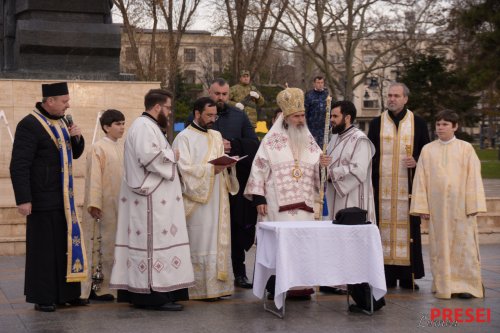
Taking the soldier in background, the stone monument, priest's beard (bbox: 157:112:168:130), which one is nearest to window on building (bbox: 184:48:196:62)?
the soldier in background

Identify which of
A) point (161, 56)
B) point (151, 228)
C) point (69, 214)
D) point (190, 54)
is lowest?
point (151, 228)

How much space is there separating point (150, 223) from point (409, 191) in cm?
318

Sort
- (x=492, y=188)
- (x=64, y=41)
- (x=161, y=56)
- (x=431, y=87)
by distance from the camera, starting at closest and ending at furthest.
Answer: (x=64, y=41) → (x=492, y=188) → (x=161, y=56) → (x=431, y=87)

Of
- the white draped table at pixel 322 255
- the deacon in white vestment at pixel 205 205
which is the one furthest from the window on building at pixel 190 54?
the white draped table at pixel 322 255

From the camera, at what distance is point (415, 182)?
9336mm

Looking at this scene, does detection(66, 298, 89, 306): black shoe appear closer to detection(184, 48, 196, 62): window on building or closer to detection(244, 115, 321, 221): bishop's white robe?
detection(244, 115, 321, 221): bishop's white robe

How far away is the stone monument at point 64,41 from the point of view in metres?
14.6

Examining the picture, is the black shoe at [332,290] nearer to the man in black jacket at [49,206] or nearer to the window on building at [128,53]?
the man in black jacket at [49,206]

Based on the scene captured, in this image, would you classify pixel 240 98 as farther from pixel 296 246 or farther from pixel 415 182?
pixel 296 246

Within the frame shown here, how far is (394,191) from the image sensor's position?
9898 mm

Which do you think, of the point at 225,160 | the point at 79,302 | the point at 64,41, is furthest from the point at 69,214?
the point at 64,41

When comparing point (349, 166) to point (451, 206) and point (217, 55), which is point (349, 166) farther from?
point (217, 55)

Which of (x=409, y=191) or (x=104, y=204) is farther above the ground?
(x=409, y=191)

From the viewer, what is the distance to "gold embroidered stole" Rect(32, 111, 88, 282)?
831 centimetres
